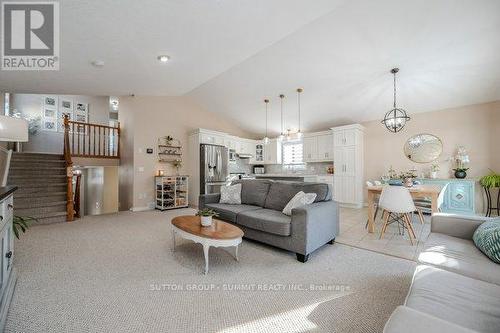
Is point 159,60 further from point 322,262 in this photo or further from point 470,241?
point 470,241

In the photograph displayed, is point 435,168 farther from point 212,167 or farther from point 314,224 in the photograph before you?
point 212,167

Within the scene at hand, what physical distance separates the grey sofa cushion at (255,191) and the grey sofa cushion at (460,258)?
2292mm

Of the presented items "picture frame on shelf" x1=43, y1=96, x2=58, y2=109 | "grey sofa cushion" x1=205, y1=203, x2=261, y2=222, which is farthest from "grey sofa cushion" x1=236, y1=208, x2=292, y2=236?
"picture frame on shelf" x1=43, y1=96, x2=58, y2=109

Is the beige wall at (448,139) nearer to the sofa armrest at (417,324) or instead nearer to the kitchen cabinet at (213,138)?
the kitchen cabinet at (213,138)

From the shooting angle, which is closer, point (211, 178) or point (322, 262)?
point (322, 262)

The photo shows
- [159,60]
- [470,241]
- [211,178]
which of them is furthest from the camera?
[211,178]

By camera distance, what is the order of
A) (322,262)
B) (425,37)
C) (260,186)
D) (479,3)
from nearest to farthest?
(322,262) → (479,3) → (425,37) → (260,186)

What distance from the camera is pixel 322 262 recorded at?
8.52ft

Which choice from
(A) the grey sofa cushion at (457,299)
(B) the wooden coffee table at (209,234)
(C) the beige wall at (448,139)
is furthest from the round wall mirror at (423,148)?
(B) the wooden coffee table at (209,234)

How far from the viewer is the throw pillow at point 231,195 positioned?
12.9 feet

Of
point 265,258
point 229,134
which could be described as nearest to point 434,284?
point 265,258

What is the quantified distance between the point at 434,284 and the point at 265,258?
5.77ft

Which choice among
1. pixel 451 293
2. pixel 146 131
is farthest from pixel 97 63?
pixel 451 293

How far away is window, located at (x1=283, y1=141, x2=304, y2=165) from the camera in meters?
7.52
